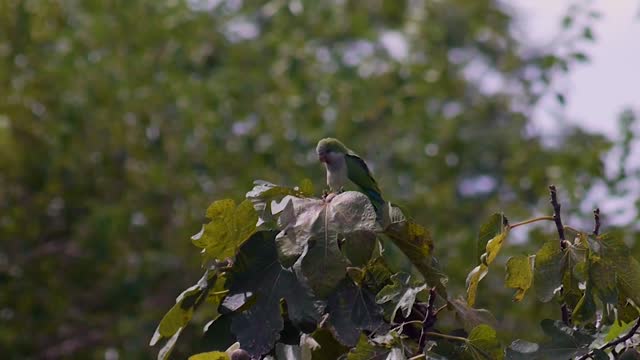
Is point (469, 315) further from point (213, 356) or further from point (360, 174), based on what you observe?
point (360, 174)

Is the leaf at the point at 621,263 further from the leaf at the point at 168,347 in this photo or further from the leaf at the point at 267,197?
the leaf at the point at 168,347

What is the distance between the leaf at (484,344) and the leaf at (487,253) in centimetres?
20

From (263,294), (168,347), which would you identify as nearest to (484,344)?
(263,294)

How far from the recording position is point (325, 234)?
102 inches

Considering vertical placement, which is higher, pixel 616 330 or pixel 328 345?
pixel 616 330

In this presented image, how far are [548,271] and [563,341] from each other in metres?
0.19

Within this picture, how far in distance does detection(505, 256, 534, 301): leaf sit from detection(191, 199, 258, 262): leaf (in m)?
0.62

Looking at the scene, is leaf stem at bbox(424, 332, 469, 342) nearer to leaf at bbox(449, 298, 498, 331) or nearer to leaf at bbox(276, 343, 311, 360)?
leaf at bbox(449, 298, 498, 331)

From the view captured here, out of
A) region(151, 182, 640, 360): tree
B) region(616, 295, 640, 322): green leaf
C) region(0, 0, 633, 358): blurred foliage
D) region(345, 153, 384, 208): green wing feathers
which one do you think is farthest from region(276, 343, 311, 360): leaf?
region(0, 0, 633, 358): blurred foliage

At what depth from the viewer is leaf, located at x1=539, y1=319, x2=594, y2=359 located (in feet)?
8.22

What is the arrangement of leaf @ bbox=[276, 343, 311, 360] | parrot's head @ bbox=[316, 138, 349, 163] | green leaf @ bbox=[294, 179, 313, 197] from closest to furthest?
leaf @ bbox=[276, 343, 311, 360] < green leaf @ bbox=[294, 179, 313, 197] < parrot's head @ bbox=[316, 138, 349, 163]

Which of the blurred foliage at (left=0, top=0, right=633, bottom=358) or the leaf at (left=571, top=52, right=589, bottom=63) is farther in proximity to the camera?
the blurred foliage at (left=0, top=0, right=633, bottom=358)

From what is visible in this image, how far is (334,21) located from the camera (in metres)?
10.1

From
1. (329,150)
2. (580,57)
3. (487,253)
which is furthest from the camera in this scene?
(580,57)
